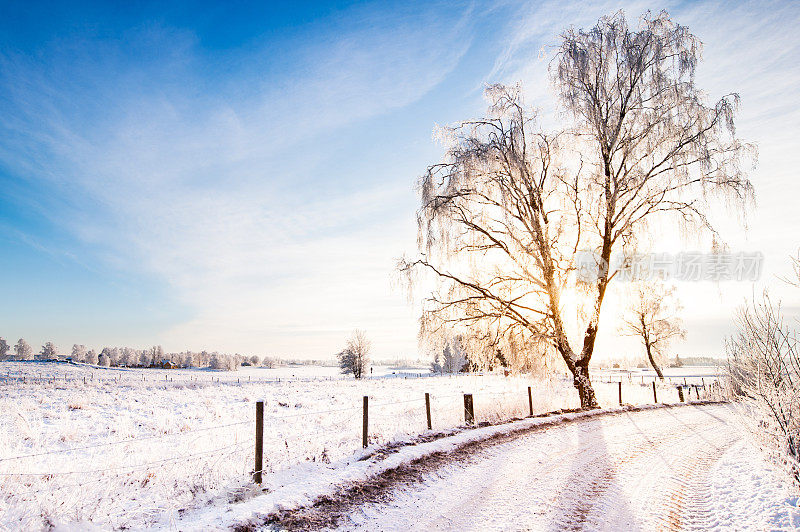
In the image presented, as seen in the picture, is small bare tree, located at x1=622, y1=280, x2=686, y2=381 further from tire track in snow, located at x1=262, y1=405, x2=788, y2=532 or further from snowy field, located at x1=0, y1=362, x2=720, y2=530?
tire track in snow, located at x1=262, y1=405, x2=788, y2=532

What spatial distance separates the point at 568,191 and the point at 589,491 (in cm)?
1194

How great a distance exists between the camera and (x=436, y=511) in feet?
18.4

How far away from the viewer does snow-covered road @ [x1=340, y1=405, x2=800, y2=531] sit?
5.27 metres

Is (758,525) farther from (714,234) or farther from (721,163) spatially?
(721,163)

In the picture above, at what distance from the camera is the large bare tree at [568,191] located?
1393 centimetres

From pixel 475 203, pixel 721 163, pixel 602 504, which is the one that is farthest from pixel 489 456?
pixel 721 163

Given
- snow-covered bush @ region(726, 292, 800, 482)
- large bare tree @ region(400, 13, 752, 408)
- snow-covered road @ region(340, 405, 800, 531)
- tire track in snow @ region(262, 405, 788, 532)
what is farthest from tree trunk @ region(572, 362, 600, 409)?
snow-covered bush @ region(726, 292, 800, 482)

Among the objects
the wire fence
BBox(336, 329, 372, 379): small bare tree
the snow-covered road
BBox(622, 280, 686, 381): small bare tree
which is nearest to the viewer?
the snow-covered road

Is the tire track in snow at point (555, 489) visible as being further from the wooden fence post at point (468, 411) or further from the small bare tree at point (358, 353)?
the small bare tree at point (358, 353)

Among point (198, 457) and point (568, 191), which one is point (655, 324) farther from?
point (198, 457)

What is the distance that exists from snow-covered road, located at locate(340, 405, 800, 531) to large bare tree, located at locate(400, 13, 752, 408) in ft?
18.6

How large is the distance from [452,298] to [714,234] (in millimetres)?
9096

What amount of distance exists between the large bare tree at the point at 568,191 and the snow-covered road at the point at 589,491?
18.6ft

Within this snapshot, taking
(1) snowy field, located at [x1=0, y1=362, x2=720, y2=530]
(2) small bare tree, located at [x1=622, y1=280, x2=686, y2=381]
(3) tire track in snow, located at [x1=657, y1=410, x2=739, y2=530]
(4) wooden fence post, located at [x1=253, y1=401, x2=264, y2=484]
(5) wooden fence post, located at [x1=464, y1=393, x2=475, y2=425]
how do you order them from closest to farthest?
1. (3) tire track in snow, located at [x1=657, y1=410, x2=739, y2=530]
2. (1) snowy field, located at [x1=0, y1=362, x2=720, y2=530]
3. (4) wooden fence post, located at [x1=253, y1=401, x2=264, y2=484]
4. (5) wooden fence post, located at [x1=464, y1=393, x2=475, y2=425]
5. (2) small bare tree, located at [x1=622, y1=280, x2=686, y2=381]
